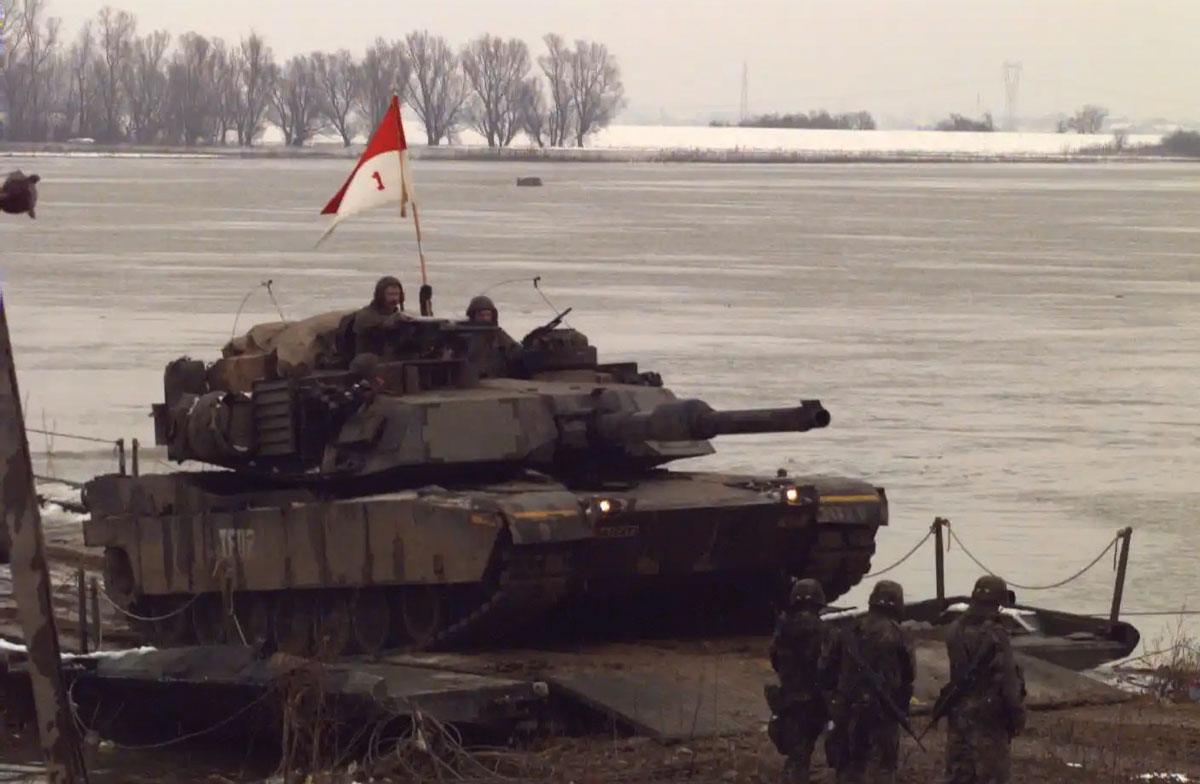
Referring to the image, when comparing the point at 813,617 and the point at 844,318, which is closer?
the point at 813,617

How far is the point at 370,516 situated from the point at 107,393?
15.8 m

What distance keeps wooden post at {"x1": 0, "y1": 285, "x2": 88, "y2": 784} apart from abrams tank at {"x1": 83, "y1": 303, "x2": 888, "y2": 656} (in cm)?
450

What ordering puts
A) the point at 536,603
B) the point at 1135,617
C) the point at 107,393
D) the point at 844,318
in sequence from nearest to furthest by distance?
the point at 536,603
the point at 1135,617
the point at 107,393
the point at 844,318

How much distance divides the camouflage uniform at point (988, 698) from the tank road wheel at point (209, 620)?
7159mm

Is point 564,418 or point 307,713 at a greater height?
point 564,418

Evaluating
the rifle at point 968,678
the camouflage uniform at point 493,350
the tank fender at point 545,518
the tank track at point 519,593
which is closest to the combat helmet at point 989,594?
the rifle at point 968,678

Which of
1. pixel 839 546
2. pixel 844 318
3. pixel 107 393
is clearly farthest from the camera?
pixel 844 318

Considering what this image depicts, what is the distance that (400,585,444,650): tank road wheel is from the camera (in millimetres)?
15453

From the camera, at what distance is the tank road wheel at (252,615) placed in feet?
55.2

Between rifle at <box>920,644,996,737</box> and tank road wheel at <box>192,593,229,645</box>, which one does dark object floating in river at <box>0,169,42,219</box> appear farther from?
tank road wheel at <box>192,593,229,645</box>

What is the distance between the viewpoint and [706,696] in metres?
13.8

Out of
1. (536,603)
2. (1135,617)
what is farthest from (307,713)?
(1135,617)

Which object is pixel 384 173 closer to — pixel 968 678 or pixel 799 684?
pixel 799 684

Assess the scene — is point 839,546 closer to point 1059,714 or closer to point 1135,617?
point 1059,714
